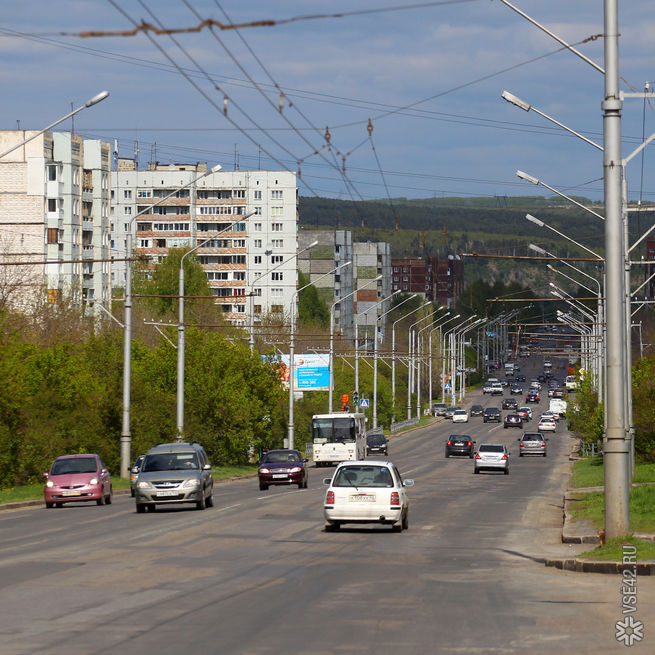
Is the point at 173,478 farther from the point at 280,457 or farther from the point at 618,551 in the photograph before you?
the point at 618,551

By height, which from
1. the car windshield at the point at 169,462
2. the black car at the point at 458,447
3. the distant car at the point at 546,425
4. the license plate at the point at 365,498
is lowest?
the black car at the point at 458,447

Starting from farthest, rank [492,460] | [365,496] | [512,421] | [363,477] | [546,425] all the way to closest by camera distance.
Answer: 1. [512,421]
2. [546,425]
3. [492,460]
4. [363,477]
5. [365,496]

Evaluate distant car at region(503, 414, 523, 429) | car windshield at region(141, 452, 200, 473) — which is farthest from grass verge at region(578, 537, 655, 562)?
distant car at region(503, 414, 523, 429)

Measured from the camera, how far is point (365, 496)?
28.0 metres

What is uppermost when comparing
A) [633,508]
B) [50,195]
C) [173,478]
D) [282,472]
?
[50,195]

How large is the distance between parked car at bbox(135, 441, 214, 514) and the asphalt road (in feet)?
3.41

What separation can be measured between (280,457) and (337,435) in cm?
2308

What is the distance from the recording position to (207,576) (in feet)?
61.0

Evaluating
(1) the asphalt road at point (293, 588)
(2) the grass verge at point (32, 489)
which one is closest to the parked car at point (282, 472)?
(2) the grass verge at point (32, 489)

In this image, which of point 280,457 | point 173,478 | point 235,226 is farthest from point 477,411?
point 173,478

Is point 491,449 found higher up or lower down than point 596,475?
higher up

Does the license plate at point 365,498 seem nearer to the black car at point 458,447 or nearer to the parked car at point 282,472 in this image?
the parked car at point 282,472

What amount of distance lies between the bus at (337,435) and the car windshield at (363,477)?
46290 mm

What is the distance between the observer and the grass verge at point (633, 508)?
2620 cm
